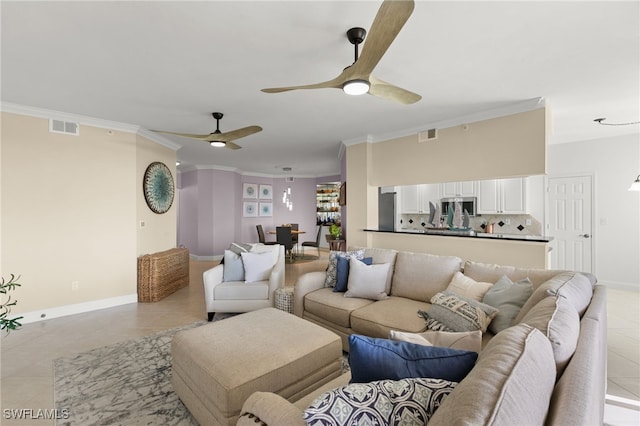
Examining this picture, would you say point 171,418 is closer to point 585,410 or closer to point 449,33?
point 585,410

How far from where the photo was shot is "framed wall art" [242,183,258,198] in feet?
28.1

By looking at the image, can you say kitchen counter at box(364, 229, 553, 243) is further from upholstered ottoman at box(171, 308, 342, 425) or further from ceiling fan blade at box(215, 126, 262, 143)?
upholstered ottoman at box(171, 308, 342, 425)

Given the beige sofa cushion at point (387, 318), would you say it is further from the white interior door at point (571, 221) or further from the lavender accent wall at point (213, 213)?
the lavender accent wall at point (213, 213)

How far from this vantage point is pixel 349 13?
5.97 feet

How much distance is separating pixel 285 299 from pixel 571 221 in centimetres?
535

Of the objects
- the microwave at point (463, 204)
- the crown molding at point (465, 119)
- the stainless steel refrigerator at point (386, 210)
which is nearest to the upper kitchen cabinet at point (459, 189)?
the microwave at point (463, 204)

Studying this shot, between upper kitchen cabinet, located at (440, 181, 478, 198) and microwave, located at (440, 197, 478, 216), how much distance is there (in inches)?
3.2

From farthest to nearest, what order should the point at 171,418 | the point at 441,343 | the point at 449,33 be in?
the point at 449,33 < the point at 171,418 < the point at 441,343

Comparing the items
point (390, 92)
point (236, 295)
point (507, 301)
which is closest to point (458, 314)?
point (507, 301)

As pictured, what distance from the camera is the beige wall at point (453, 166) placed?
3418mm

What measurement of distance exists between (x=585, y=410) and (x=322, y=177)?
29.7 feet

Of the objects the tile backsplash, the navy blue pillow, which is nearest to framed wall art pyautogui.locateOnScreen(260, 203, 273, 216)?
the tile backsplash

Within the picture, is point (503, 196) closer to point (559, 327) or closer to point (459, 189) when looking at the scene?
Result: point (459, 189)

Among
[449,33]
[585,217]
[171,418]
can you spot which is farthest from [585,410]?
[585,217]
